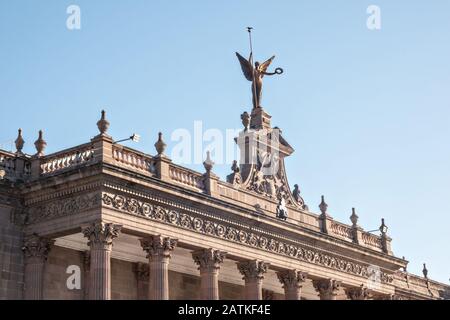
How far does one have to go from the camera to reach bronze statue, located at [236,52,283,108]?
4525 centimetres

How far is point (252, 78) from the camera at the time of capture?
4559cm

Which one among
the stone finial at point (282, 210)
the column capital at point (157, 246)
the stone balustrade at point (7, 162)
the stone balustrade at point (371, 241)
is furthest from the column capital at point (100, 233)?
the stone balustrade at point (371, 241)

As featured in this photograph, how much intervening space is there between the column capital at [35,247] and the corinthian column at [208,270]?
254 inches

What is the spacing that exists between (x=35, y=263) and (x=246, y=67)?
17.6 m

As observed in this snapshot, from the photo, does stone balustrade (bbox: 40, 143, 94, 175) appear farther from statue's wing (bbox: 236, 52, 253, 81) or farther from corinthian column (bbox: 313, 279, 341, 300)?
corinthian column (bbox: 313, 279, 341, 300)

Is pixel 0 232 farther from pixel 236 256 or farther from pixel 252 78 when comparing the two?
pixel 252 78

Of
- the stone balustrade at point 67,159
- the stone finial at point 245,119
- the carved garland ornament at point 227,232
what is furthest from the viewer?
the stone finial at point 245,119

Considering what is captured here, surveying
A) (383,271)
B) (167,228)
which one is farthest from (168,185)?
(383,271)

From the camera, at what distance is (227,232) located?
37.8 meters

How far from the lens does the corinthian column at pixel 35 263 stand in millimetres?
32875

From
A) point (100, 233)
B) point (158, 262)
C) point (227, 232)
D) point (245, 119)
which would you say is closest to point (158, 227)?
point (158, 262)

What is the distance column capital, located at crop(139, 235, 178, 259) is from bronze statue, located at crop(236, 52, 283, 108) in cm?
1289

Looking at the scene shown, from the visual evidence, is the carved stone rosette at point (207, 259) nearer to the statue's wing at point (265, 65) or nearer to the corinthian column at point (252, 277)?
the corinthian column at point (252, 277)

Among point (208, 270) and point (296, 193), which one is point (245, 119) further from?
point (208, 270)
